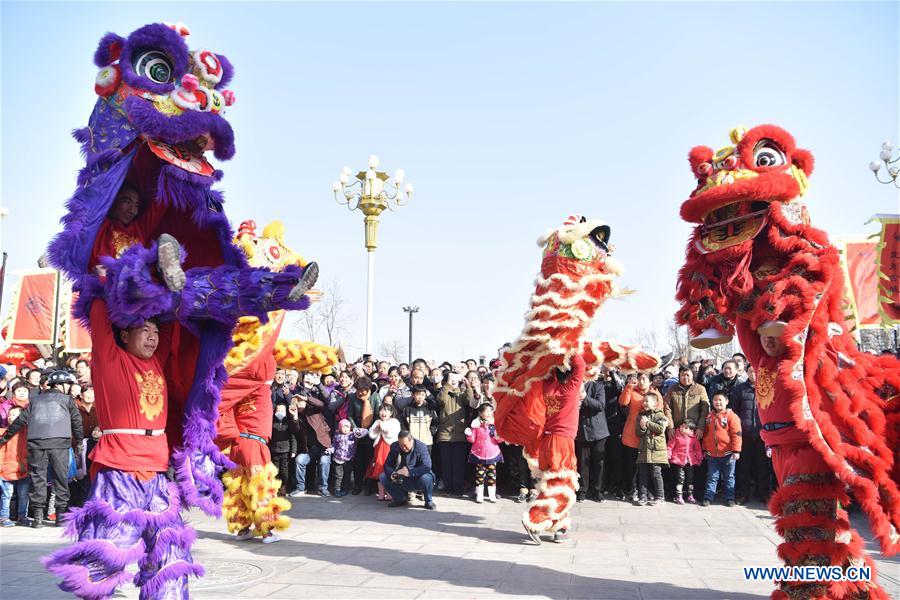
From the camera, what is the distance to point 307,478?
1190cm

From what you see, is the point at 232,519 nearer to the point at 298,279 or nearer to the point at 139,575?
the point at 139,575

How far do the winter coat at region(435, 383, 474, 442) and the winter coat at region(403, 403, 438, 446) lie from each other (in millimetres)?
112

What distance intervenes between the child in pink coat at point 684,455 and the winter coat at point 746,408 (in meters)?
0.60

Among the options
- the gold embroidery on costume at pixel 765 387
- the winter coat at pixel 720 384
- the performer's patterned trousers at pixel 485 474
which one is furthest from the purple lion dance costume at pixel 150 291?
the winter coat at pixel 720 384

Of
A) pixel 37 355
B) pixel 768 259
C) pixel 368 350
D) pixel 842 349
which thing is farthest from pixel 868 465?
pixel 37 355

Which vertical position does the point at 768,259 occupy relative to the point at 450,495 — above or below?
above

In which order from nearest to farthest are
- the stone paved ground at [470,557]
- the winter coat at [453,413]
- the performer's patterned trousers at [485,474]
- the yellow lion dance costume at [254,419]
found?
1. the stone paved ground at [470,557]
2. the yellow lion dance costume at [254,419]
3. the performer's patterned trousers at [485,474]
4. the winter coat at [453,413]

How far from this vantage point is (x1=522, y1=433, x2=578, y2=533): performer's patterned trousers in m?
7.39

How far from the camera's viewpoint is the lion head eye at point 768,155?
15.6ft

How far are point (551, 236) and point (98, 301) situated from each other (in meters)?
4.57

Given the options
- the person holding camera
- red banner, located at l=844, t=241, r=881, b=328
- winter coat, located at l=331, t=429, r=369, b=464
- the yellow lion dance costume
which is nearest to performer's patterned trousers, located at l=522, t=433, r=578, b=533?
the yellow lion dance costume

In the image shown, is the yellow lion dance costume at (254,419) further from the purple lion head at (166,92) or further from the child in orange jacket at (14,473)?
the child in orange jacket at (14,473)

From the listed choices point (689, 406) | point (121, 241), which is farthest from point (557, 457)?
point (121, 241)

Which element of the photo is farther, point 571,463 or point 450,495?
point 450,495
